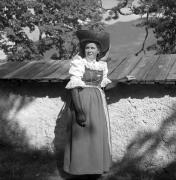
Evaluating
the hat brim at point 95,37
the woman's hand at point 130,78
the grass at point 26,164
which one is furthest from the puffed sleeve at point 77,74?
the grass at point 26,164

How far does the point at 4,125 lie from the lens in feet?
19.7

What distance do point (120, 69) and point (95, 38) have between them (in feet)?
3.08

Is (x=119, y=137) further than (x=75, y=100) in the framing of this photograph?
Yes

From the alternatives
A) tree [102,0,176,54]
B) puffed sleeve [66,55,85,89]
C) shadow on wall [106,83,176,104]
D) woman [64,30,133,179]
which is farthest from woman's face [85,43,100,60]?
tree [102,0,176,54]

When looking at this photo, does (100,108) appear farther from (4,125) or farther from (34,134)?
(4,125)

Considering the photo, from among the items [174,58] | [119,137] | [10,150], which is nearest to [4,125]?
[10,150]

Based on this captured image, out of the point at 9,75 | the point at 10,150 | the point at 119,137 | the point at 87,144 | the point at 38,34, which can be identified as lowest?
the point at 38,34

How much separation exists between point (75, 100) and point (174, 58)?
194 centimetres

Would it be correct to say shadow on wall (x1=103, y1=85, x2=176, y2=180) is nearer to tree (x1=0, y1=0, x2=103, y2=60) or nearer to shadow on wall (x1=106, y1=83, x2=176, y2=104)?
shadow on wall (x1=106, y1=83, x2=176, y2=104)

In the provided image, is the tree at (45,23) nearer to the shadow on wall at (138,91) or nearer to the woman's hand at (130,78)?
the shadow on wall at (138,91)

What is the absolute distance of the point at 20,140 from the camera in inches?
231

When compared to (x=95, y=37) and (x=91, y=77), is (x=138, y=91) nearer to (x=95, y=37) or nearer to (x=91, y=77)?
(x=91, y=77)

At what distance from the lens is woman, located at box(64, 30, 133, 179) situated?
421cm

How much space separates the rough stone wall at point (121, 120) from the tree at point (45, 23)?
10.5 metres
